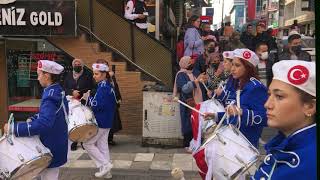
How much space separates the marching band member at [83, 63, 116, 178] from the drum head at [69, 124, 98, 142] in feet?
1.13

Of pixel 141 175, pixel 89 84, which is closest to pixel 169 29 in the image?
pixel 89 84

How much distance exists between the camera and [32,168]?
4.43 m

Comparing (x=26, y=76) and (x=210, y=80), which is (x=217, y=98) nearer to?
(x=210, y=80)

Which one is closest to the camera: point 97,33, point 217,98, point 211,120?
point 211,120

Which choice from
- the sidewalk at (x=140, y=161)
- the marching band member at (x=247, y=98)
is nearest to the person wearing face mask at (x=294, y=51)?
the sidewalk at (x=140, y=161)

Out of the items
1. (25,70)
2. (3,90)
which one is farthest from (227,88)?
(3,90)

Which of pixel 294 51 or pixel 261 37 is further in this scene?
pixel 261 37

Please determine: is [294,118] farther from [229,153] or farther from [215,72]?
[215,72]

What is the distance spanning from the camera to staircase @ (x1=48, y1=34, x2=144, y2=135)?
31.8 feet

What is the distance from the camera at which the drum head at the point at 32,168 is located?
428 centimetres

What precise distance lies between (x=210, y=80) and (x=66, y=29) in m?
3.34

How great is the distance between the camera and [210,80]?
825 centimetres

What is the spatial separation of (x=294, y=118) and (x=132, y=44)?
27.3 feet

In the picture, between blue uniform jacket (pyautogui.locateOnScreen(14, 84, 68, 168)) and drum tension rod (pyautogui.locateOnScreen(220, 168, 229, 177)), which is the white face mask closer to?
blue uniform jacket (pyautogui.locateOnScreen(14, 84, 68, 168))
